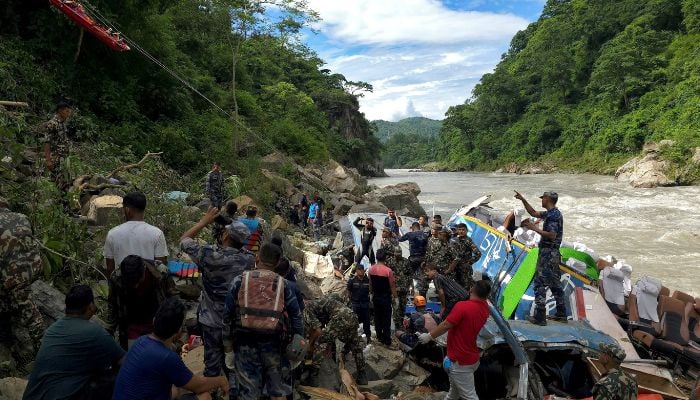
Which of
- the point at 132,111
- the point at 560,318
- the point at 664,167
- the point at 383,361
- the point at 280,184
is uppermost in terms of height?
the point at 132,111

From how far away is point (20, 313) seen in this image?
12.1ft

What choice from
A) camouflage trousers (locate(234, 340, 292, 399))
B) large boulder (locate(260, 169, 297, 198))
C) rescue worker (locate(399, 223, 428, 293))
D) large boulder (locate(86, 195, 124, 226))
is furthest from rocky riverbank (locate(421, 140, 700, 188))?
camouflage trousers (locate(234, 340, 292, 399))

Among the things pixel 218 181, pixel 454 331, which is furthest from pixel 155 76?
pixel 454 331

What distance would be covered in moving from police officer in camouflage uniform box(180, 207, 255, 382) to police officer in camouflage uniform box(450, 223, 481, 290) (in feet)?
15.0

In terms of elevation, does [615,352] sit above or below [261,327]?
below

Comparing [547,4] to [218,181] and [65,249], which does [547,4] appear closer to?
[218,181]

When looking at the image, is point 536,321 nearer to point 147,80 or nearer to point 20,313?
point 20,313

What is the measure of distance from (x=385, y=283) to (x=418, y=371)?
1217mm

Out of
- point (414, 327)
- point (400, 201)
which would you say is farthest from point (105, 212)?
point (400, 201)

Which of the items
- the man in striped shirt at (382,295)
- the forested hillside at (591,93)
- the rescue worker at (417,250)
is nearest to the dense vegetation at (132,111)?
the man in striped shirt at (382,295)

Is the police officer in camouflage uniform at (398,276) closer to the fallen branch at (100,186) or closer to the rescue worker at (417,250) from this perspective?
the rescue worker at (417,250)

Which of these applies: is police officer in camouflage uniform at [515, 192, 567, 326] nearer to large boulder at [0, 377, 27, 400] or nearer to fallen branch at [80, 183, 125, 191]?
large boulder at [0, 377, 27, 400]

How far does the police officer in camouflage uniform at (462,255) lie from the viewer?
7500mm

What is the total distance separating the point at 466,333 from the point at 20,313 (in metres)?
3.82
